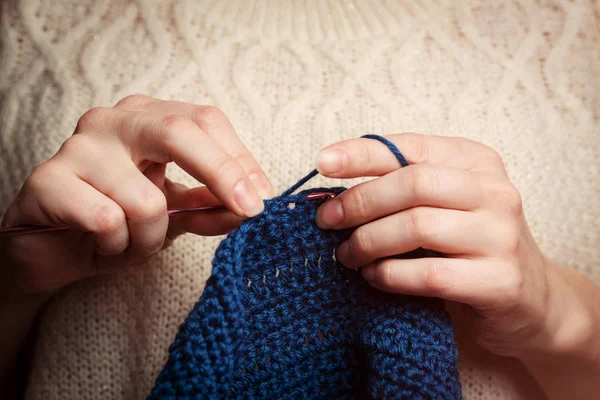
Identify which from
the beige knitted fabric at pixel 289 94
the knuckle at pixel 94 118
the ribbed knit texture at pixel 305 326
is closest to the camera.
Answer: the ribbed knit texture at pixel 305 326

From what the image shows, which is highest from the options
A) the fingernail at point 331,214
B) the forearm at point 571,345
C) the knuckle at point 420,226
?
the fingernail at point 331,214

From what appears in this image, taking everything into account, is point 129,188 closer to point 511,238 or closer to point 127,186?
point 127,186

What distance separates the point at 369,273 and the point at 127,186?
34 centimetres

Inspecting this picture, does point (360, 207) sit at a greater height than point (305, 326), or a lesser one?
greater

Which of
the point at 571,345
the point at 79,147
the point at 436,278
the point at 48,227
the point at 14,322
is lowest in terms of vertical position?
the point at 571,345

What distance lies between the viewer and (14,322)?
84 cm

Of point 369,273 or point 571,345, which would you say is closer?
point 369,273

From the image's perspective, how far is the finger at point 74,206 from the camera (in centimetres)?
60

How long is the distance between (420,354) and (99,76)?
752 millimetres

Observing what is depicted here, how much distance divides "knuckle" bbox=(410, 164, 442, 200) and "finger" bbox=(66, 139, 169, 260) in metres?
0.33

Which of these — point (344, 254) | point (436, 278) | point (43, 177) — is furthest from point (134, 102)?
point (436, 278)

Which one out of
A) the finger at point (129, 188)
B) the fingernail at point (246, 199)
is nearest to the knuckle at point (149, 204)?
the finger at point (129, 188)

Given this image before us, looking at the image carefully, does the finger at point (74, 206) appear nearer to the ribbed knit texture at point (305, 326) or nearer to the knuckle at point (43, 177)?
the knuckle at point (43, 177)

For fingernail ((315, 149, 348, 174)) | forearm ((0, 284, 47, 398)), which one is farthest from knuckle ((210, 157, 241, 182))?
forearm ((0, 284, 47, 398))
